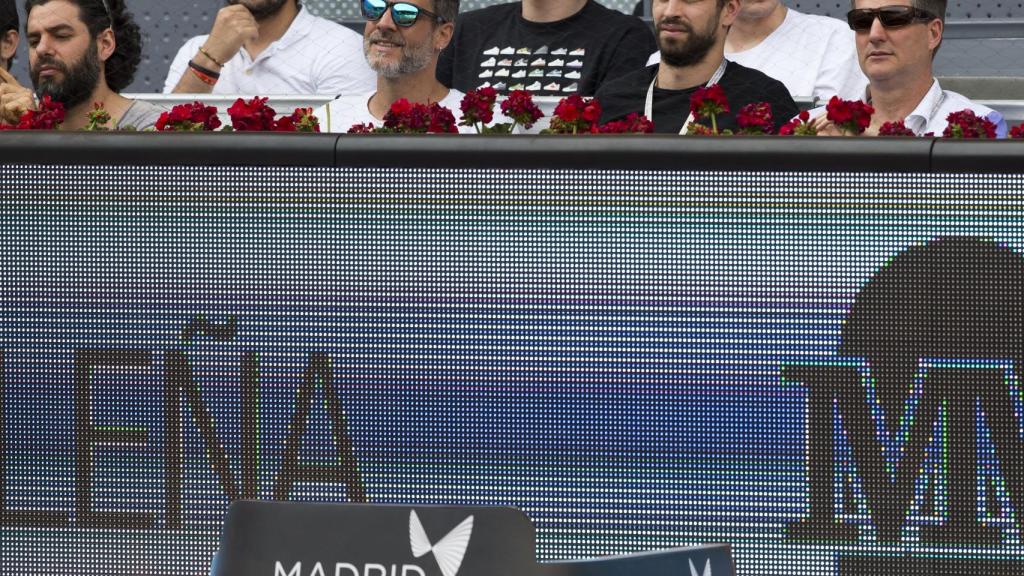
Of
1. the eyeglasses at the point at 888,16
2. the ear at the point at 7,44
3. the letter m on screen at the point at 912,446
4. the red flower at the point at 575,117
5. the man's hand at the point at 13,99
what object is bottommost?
the letter m on screen at the point at 912,446

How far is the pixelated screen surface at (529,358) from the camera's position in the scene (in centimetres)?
299

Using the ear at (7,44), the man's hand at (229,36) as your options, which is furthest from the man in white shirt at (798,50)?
the ear at (7,44)

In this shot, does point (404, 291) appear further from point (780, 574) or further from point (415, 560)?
point (415, 560)

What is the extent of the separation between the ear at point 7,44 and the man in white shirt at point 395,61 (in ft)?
5.74

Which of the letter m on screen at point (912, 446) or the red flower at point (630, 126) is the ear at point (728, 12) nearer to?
the red flower at point (630, 126)

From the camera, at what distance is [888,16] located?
16.2 feet

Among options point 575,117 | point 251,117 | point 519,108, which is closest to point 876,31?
point 519,108

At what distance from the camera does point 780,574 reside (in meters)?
3.05

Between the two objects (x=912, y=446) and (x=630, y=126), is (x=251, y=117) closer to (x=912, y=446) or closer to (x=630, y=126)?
(x=630, y=126)

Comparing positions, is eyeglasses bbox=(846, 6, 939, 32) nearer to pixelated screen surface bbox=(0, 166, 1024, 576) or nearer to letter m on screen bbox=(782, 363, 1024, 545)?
pixelated screen surface bbox=(0, 166, 1024, 576)

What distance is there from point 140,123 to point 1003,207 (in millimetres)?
3080

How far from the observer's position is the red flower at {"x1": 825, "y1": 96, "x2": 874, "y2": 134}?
3.81 m

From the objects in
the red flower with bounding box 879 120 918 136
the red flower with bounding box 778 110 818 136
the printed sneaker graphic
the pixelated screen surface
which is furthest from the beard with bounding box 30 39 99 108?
the printed sneaker graphic

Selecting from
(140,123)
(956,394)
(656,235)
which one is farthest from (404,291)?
(140,123)
